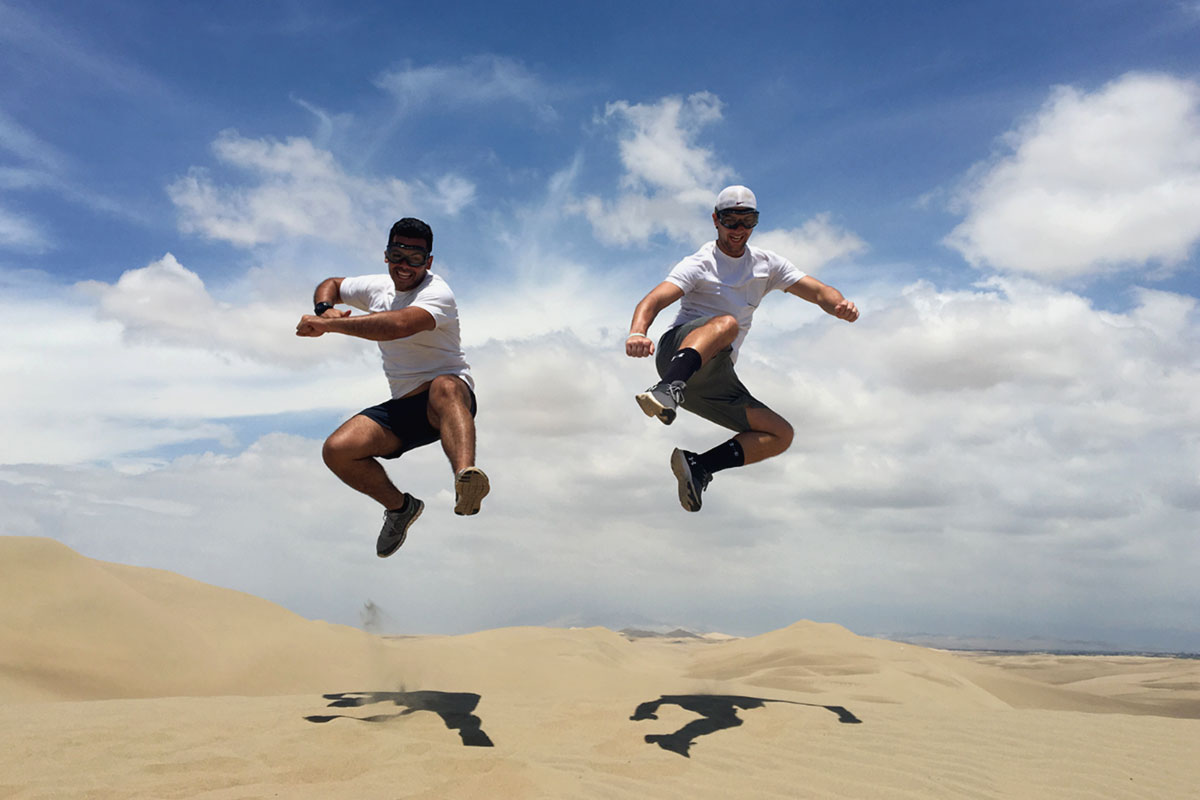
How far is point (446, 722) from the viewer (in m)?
6.13

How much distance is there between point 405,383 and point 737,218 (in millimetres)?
2521

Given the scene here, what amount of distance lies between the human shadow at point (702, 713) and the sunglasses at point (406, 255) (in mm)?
3523

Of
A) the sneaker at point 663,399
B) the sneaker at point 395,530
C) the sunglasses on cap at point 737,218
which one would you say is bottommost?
the sneaker at point 395,530

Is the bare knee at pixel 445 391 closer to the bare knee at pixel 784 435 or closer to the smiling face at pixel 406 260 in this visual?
the smiling face at pixel 406 260

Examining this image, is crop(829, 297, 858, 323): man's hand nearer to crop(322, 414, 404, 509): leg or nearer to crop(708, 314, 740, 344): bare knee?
crop(708, 314, 740, 344): bare knee

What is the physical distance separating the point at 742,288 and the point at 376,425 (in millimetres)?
2722

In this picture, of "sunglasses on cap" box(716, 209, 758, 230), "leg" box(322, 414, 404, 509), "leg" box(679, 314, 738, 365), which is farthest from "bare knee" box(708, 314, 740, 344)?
"leg" box(322, 414, 404, 509)

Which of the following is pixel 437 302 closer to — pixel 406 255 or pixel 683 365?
pixel 406 255

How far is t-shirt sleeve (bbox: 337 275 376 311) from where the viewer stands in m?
5.70

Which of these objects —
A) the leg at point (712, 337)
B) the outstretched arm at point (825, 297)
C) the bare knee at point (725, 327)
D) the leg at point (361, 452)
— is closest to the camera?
the leg at point (361, 452)

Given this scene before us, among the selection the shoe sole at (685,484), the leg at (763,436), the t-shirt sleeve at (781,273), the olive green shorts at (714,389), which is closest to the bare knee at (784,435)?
the leg at (763,436)

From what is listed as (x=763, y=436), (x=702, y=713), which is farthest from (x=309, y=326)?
(x=702, y=713)

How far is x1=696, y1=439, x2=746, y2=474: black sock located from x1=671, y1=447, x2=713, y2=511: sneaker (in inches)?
2.6

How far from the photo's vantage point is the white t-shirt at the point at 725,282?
5992 mm
